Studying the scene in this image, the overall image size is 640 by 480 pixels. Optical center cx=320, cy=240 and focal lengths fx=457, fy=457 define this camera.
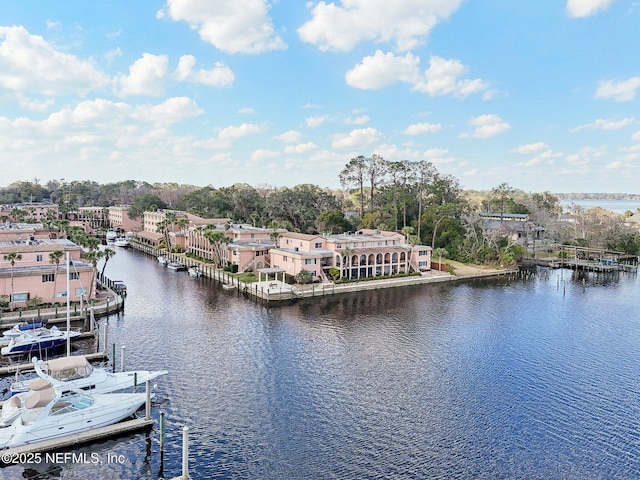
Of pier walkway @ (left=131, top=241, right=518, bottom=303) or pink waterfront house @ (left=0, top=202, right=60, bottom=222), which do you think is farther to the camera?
pink waterfront house @ (left=0, top=202, right=60, bottom=222)

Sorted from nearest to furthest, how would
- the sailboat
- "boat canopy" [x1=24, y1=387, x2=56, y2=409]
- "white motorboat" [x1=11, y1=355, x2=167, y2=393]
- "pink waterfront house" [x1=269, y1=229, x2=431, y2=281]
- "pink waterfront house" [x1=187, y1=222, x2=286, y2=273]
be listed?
"boat canopy" [x1=24, y1=387, x2=56, y2=409], "white motorboat" [x1=11, y1=355, x2=167, y2=393], the sailboat, "pink waterfront house" [x1=269, y1=229, x2=431, y2=281], "pink waterfront house" [x1=187, y1=222, x2=286, y2=273]

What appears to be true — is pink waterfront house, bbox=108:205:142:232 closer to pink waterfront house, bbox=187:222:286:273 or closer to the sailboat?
pink waterfront house, bbox=187:222:286:273

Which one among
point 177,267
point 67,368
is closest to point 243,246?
point 177,267

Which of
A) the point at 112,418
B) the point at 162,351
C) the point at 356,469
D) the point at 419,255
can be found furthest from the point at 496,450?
the point at 419,255

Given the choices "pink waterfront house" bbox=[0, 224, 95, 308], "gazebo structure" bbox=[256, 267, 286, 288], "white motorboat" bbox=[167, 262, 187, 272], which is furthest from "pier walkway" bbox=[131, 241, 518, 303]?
"pink waterfront house" bbox=[0, 224, 95, 308]

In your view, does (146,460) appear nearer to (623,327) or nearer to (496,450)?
(496,450)

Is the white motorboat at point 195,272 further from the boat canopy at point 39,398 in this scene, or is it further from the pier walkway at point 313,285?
the boat canopy at point 39,398

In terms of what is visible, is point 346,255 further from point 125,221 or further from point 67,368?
point 125,221
